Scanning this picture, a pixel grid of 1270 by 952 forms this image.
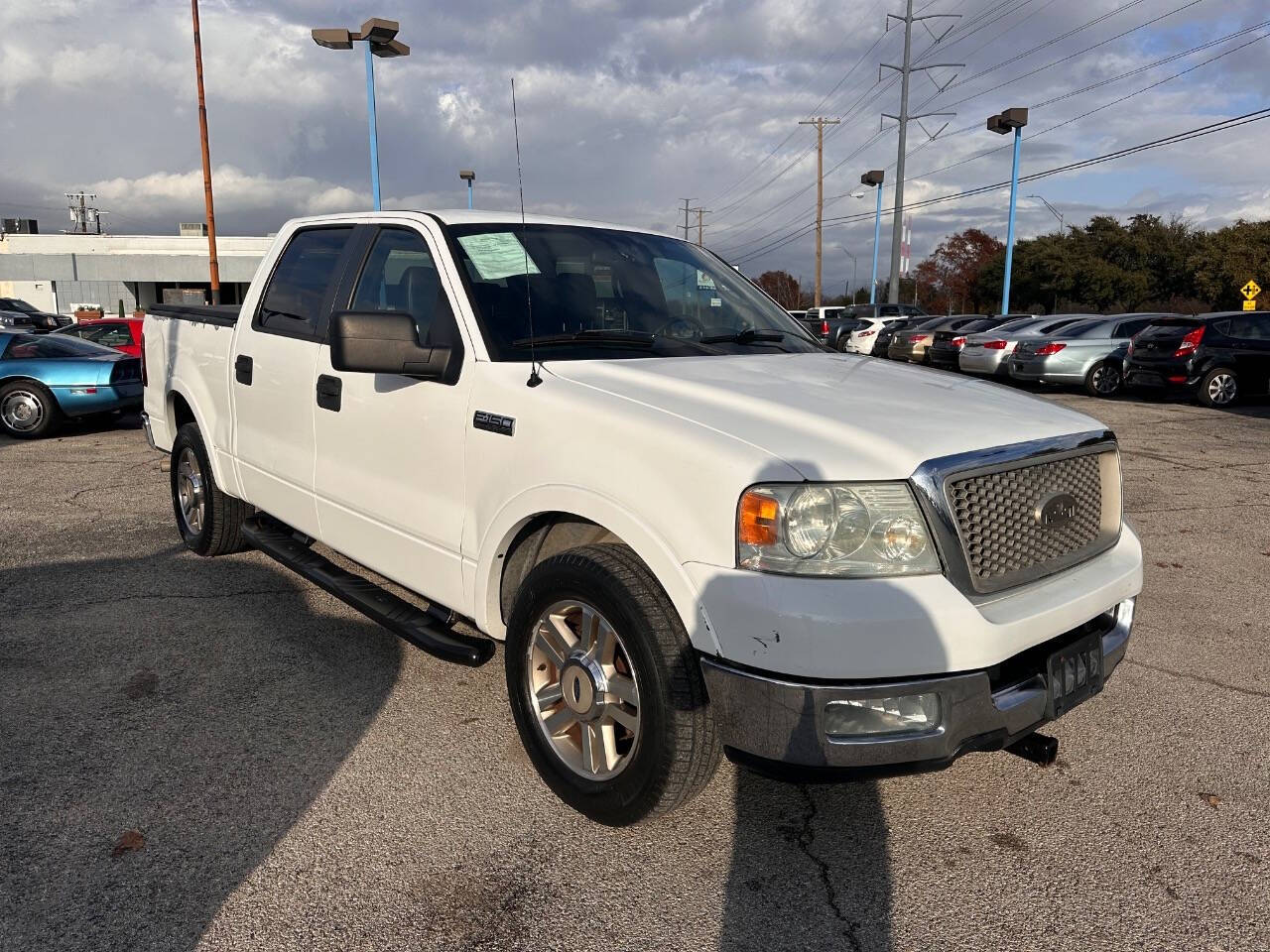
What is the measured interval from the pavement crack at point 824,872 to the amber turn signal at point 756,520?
2.29 ft

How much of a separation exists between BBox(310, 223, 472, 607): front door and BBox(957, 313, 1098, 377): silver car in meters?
16.3

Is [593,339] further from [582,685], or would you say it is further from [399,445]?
[582,685]

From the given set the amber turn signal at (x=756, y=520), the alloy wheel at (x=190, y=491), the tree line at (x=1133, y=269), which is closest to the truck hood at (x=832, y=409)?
the amber turn signal at (x=756, y=520)

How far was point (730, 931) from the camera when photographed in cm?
256

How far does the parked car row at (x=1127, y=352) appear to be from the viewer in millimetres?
15695

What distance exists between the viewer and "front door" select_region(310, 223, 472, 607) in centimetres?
347

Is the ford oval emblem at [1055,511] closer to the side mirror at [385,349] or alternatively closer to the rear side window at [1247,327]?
the side mirror at [385,349]

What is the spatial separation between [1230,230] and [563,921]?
5507 cm

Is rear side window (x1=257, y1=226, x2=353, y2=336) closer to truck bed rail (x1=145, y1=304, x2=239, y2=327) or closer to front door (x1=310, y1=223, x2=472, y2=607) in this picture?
front door (x1=310, y1=223, x2=472, y2=607)

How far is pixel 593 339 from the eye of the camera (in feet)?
11.5

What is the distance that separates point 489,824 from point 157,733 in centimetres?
146

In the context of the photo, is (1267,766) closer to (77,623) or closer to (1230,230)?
(77,623)

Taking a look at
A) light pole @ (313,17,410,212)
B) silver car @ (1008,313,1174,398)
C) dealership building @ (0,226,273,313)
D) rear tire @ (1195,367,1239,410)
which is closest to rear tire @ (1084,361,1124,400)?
silver car @ (1008,313,1174,398)

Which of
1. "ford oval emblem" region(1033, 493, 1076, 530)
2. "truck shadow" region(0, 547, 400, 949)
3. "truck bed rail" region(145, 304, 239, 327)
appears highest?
"truck bed rail" region(145, 304, 239, 327)
